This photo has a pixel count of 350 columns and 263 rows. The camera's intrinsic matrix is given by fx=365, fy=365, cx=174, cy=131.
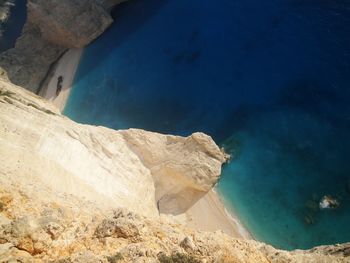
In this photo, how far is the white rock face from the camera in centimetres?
1541

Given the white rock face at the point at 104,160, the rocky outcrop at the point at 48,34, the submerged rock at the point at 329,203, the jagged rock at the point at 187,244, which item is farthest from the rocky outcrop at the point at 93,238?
the rocky outcrop at the point at 48,34

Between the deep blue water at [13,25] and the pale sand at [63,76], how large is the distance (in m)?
4.17

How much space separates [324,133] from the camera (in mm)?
22938

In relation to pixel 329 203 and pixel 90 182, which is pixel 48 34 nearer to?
pixel 90 182

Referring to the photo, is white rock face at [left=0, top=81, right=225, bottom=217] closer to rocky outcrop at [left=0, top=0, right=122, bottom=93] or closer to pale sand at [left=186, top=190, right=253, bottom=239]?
pale sand at [left=186, top=190, right=253, bottom=239]

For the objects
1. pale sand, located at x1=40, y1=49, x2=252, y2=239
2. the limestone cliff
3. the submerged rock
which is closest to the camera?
the limestone cliff

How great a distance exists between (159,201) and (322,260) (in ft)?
37.5

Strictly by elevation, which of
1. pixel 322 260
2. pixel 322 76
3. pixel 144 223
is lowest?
pixel 322 76

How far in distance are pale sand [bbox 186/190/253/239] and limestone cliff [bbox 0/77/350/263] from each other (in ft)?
2.38

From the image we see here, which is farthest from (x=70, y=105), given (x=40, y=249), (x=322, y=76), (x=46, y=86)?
(x=40, y=249)

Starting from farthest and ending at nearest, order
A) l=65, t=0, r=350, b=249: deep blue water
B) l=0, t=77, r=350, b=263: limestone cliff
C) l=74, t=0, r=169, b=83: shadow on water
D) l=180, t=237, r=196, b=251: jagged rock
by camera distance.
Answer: l=74, t=0, r=169, b=83: shadow on water
l=65, t=0, r=350, b=249: deep blue water
l=180, t=237, r=196, b=251: jagged rock
l=0, t=77, r=350, b=263: limestone cliff

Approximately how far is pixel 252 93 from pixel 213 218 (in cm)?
908

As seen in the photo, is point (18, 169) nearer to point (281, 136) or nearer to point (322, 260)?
point (322, 260)

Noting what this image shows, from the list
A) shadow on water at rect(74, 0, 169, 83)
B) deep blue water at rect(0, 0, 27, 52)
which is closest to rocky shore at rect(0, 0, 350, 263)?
deep blue water at rect(0, 0, 27, 52)
